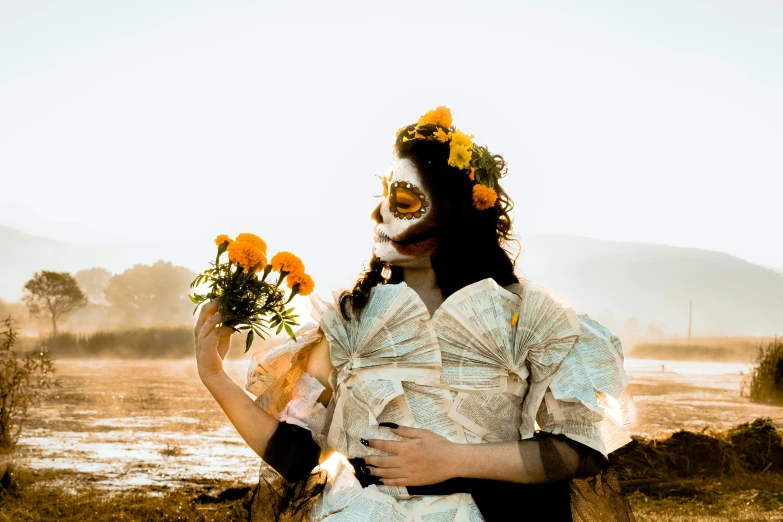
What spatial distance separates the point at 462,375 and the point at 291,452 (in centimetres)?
63

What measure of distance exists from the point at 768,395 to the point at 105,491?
12277mm

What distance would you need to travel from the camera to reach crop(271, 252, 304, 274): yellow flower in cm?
215

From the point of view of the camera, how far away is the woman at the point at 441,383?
2.14 meters

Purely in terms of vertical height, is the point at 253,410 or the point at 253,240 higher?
the point at 253,240

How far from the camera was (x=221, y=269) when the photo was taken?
216cm

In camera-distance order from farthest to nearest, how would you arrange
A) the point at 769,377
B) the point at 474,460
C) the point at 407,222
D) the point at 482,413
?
the point at 769,377 < the point at 407,222 < the point at 482,413 < the point at 474,460

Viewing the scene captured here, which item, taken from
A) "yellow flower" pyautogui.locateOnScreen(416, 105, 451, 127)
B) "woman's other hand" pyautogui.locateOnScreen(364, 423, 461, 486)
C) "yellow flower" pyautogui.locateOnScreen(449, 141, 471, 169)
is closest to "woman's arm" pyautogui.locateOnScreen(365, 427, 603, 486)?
"woman's other hand" pyautogui.locateOnScreen(364, 423, 461, 486)

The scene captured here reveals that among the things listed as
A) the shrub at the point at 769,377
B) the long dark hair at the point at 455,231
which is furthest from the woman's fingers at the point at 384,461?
the shrub at the point at 769,377

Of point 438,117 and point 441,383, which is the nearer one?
point 441,383

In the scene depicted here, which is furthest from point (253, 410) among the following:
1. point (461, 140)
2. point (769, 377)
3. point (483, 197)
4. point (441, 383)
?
point (769, 377)

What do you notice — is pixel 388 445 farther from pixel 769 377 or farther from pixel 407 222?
pixel 769 377

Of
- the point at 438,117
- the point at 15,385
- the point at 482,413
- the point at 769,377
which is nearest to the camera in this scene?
the point at 482,413

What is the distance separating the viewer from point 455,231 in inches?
97.3

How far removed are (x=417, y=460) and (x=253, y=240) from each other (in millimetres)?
841
